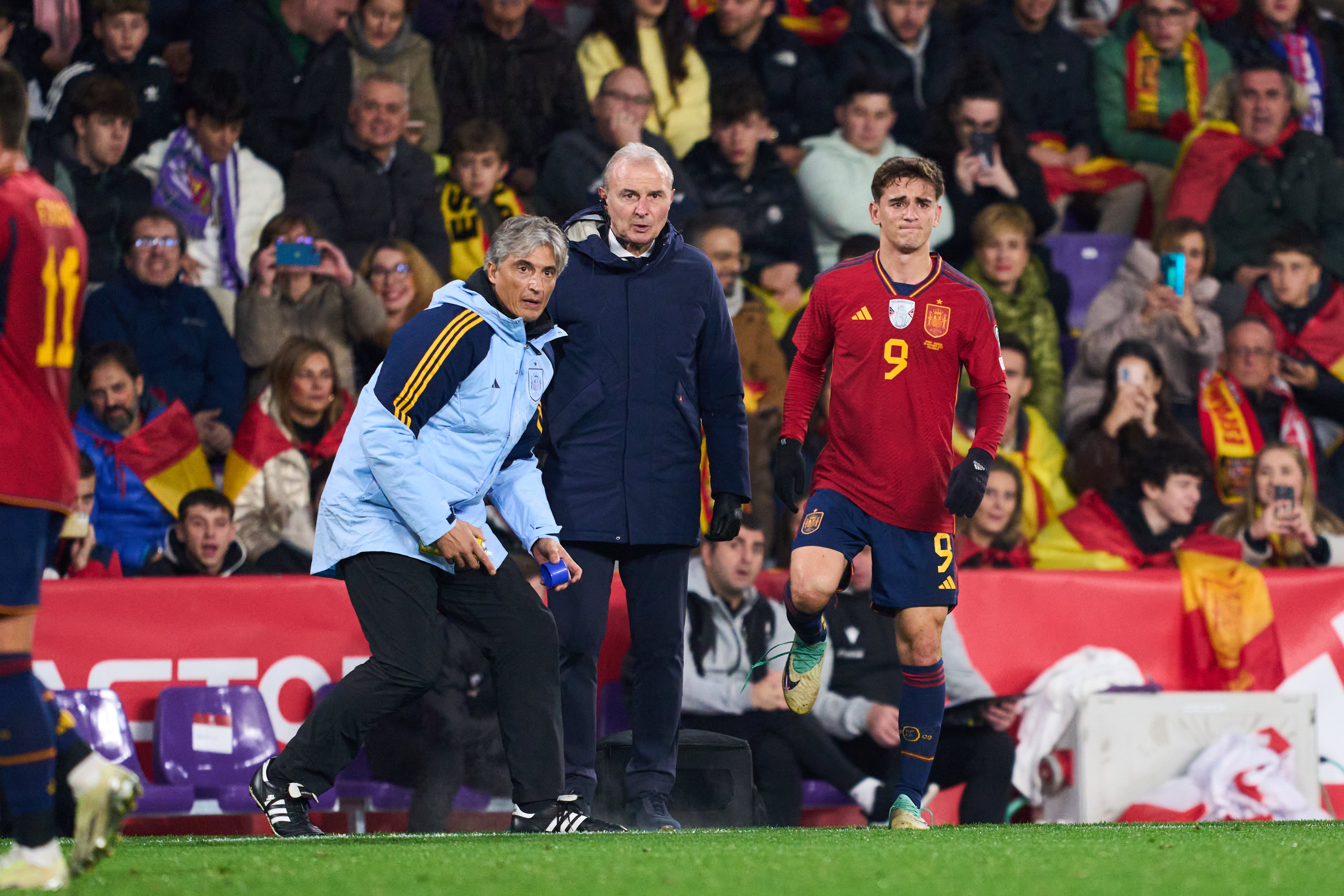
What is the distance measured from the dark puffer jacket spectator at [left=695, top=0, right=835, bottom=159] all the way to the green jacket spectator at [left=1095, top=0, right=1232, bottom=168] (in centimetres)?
199

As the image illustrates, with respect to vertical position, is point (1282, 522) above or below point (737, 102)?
below

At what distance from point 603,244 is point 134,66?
14.8ft

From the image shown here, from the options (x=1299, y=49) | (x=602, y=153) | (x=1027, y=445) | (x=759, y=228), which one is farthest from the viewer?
(x=1299, y=49)

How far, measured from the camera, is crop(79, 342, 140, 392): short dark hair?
8109 millimetres

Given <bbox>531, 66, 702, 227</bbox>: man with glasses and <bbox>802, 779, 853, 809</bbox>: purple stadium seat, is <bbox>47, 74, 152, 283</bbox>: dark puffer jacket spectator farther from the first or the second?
<bbox>802, 779, 853, 809</bbox>: purple stadium seat

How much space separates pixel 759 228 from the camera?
9.88 meters

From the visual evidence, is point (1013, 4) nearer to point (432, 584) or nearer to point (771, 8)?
point (771, 8)

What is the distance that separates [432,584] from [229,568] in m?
2.77

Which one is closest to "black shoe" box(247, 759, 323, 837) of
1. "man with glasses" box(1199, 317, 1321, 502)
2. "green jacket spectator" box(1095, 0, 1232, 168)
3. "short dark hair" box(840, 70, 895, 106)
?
"man with glasses" box(1199, 317, 1321, 502)

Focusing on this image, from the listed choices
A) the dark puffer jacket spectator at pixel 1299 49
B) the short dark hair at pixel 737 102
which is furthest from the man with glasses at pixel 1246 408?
the short dark hair at pixel 737 102

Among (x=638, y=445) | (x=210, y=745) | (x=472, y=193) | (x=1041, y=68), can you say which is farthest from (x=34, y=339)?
(x=1041, y=68)

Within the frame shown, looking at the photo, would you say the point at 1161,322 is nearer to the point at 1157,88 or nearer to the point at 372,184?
the point at 1157,88

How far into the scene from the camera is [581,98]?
1013 centimetres

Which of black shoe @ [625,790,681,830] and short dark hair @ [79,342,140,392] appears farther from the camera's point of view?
short dark hair @ [79,342,140,392]
